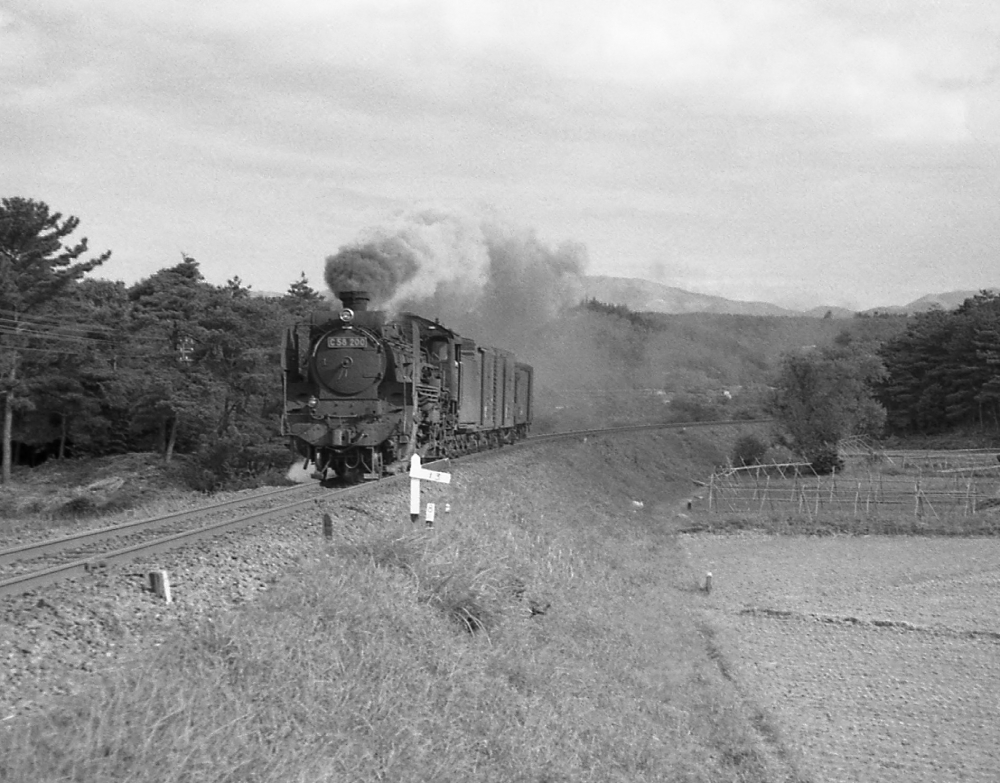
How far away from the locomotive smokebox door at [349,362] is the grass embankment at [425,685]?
265cm

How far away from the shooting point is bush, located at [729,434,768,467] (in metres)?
51.6

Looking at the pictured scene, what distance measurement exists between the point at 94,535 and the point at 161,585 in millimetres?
4027

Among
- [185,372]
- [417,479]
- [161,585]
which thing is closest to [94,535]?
[161,585]

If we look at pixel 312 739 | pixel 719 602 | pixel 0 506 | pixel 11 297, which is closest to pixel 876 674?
pixel 719 602

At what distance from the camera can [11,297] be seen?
1752 inches

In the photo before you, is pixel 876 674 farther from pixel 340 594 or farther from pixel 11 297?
pixel 11 297

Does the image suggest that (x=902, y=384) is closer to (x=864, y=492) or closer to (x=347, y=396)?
(x=864, y=492)

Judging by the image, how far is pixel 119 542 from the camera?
1196 centimetres

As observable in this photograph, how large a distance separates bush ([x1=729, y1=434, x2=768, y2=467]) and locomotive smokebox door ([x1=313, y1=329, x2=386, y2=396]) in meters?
35.4

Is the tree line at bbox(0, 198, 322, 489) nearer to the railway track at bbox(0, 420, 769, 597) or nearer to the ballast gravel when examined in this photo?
the railway track at bbox(0, 420, 769, 597)

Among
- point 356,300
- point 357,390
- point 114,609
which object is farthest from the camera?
point 356,300

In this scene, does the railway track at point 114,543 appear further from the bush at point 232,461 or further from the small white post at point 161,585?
the bush at point 232,461

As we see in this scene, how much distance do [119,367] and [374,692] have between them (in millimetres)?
45363

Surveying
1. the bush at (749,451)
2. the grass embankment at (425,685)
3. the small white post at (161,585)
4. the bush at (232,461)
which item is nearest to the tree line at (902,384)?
the bush at (749,451)
